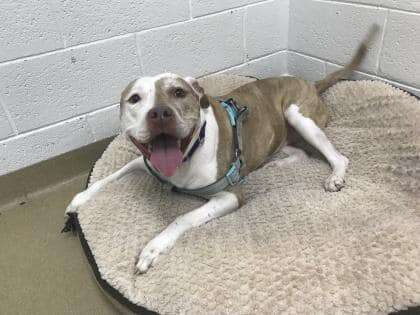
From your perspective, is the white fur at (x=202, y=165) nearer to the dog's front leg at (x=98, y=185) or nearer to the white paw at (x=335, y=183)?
the dog's front leg at (x=98, y=185)

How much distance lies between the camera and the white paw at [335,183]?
1.81 metres

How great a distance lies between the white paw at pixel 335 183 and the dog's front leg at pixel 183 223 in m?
0.44

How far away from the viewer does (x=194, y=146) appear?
159cm

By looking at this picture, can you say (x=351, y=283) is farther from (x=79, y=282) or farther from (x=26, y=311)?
(x=26, y=311)

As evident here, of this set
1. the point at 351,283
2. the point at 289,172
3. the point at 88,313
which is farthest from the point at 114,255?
the point at 289,172

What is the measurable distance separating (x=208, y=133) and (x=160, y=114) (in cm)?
36

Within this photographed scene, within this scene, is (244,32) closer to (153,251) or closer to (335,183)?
(335,183)

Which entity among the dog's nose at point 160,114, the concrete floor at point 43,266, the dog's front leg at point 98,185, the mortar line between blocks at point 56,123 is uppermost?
the dog's nose at point 160,114

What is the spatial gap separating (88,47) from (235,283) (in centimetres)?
140

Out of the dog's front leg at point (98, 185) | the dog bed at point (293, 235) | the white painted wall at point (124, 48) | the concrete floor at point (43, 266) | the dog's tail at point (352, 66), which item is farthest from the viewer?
the dog's tail at point (352, 66)

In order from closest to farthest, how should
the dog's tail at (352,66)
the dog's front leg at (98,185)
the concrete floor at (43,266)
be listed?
the concrete floor at (43,266) < the dog's front leg at (98,185) < the dog's tail at (352,66)

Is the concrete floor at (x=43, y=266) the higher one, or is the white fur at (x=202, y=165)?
the white fur at (x=202, y=165)

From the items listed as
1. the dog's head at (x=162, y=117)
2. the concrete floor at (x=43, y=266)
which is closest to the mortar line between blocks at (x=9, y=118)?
the concrete floor at (x=43, y=266)

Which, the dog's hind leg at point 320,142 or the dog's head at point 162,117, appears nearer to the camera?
the dog's head at point 162,117
